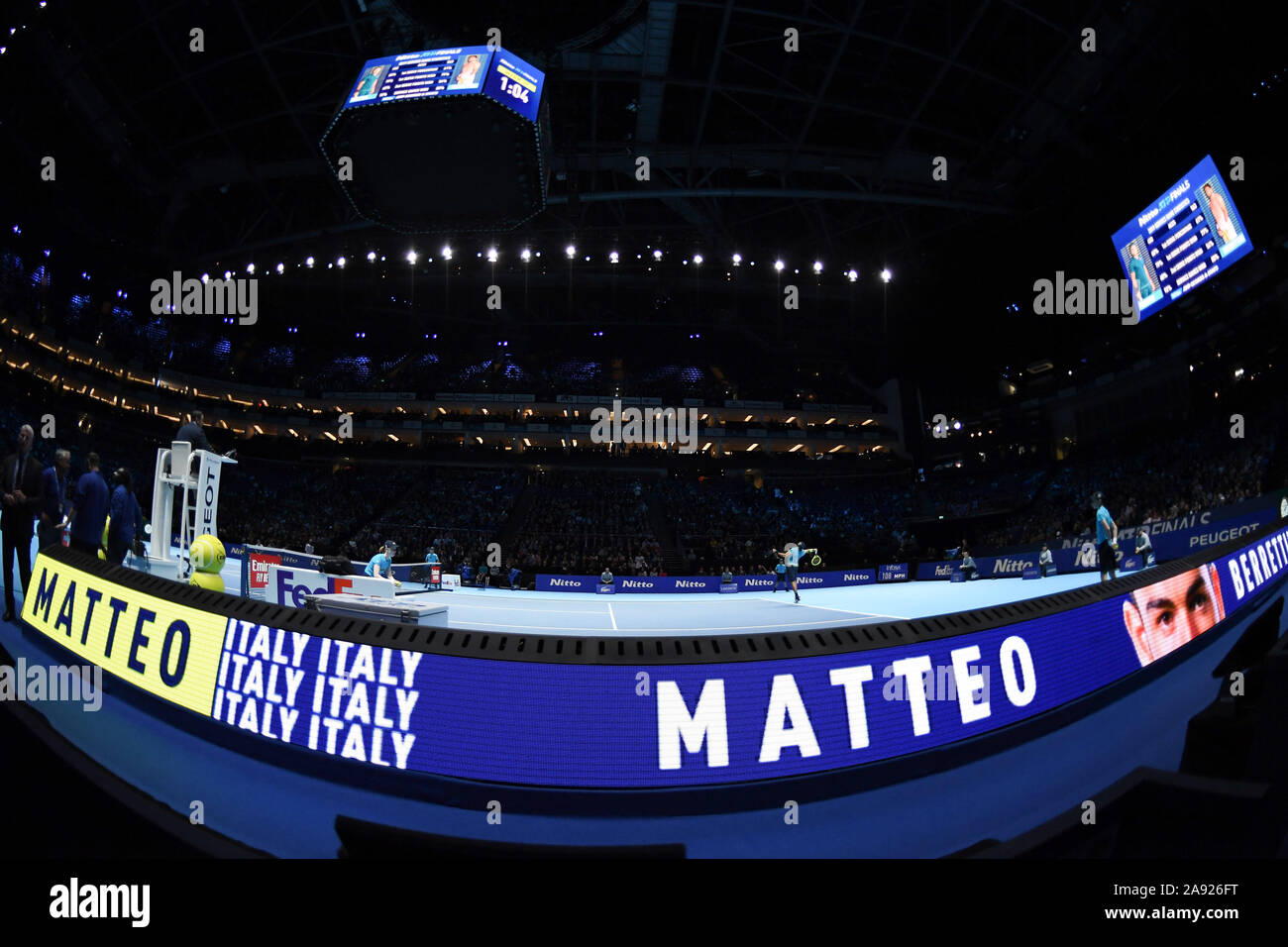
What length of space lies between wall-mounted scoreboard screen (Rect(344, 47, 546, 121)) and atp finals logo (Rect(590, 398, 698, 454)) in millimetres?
23899

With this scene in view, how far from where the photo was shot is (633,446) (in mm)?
35562

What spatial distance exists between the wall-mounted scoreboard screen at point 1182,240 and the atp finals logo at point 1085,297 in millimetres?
2616

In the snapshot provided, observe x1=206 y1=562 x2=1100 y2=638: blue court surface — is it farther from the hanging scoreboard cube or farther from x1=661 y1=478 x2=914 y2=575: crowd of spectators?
the hanging scoreboard cube

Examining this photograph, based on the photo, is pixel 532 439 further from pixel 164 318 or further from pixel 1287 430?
pixel 1287 430

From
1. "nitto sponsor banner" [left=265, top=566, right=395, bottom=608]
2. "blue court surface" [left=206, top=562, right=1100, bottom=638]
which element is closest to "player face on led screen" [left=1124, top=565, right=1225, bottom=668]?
"blue court surface" [left=206, top=562, right=1100, bottom=638]

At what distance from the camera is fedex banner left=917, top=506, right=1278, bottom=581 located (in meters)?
13.7

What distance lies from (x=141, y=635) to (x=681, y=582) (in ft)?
64.3

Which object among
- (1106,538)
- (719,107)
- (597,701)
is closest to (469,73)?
(719,107)

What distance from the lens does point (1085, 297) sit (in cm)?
2312

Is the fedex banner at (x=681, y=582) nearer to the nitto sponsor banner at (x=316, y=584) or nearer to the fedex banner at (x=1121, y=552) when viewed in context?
the fedex banner at (x=1121, y=552)

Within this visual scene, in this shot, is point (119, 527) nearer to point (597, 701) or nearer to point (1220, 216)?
point (597, 701)

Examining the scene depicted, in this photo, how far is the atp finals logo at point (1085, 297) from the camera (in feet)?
72.6

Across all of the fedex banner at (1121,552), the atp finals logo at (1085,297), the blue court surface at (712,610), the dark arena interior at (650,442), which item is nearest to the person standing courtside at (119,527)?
the dark arena interior at (650,442)

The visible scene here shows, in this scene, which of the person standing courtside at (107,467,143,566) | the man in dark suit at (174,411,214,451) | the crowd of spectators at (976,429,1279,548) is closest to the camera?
the person standing courtside at (107,467,143,566)
